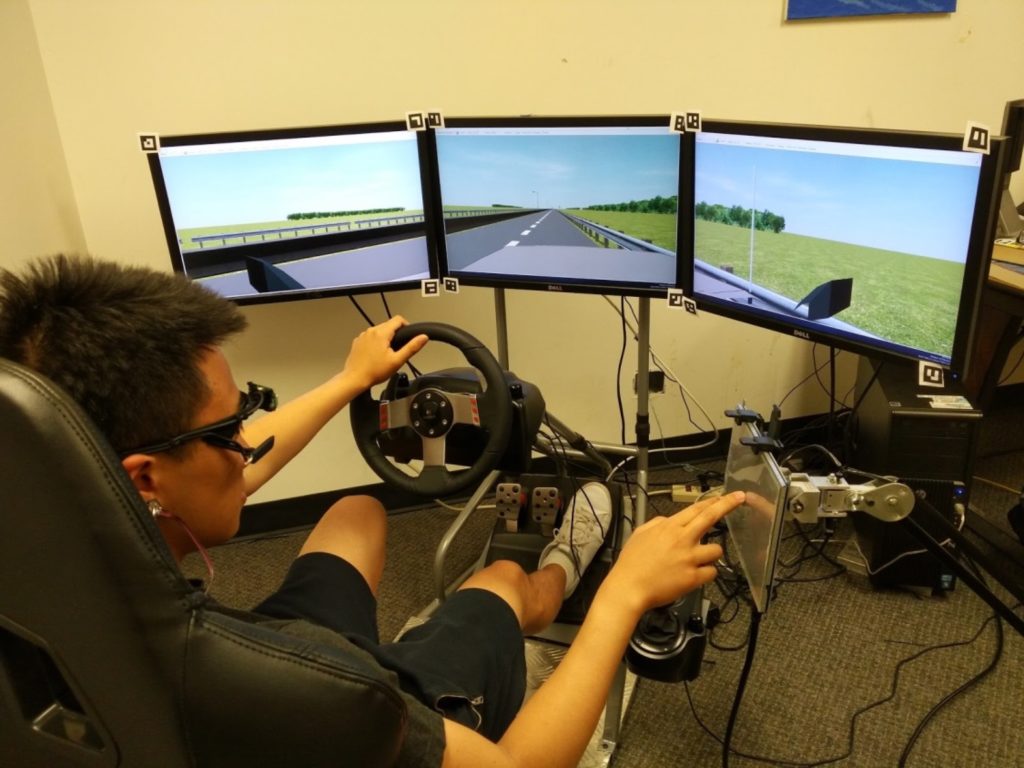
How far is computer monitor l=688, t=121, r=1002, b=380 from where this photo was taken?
1.11 meters

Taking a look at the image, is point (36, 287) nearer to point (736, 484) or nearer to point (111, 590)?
point (111, 590)

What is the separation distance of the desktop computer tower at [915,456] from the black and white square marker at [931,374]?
17.1 inches

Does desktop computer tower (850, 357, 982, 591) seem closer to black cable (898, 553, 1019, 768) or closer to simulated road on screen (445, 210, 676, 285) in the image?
black cable (898, 553, 1019, 768)

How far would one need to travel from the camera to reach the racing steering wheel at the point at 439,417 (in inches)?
45.9

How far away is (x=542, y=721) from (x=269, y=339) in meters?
1.50

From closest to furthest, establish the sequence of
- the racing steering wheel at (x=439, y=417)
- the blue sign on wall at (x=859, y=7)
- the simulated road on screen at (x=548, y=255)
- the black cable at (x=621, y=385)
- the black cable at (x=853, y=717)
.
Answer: the racing steering wheel at (x=439, y=417)
the black cable at (x=853, y=717)
the simulated road on screen at (x=548, y=255)
the blue sign on wall at (x=859, y=7)
the black cable at (x=621, y=385)

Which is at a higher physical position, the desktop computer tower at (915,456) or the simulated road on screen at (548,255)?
the simulated road on screen at (548,255)

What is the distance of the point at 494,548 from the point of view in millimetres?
1830

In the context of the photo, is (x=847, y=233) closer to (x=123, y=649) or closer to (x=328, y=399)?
(x=328, y=399)

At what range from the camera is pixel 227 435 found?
2.36ft

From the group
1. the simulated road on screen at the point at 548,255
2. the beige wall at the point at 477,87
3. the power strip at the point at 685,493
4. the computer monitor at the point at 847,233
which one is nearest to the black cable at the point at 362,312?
the beige wall at the point at 477,87

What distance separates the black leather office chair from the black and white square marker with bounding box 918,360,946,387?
1014 millimetres

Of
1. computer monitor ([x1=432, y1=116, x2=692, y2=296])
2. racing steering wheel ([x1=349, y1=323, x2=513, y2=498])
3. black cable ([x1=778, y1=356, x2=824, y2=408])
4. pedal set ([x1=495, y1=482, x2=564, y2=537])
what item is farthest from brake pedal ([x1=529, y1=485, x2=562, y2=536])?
black cable ([x1=778, y1=356, x2=824, y2=408])

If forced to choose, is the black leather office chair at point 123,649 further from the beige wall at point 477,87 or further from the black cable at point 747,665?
the beige wall at point 477,87
